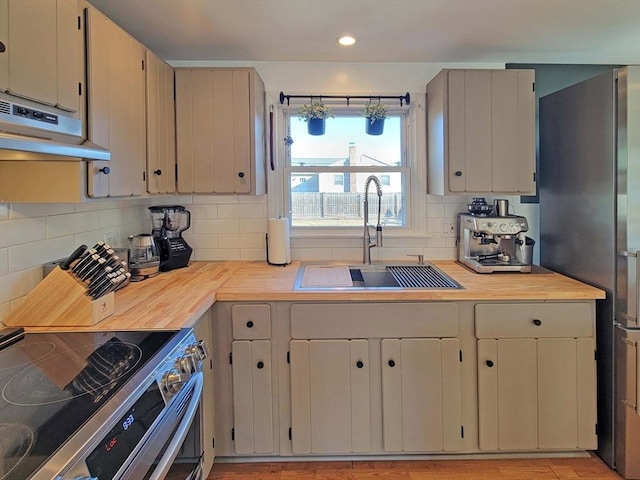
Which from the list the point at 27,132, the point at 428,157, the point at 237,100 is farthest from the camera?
the point at 428,157

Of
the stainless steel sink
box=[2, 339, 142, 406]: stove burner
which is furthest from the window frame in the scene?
box=[2, 339, 142, 406]: stove burner

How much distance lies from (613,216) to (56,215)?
2.53 meters

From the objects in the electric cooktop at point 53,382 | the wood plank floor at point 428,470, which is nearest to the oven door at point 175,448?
the electric cooktop at point 53,382

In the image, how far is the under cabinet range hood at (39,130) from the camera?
1.03 meters

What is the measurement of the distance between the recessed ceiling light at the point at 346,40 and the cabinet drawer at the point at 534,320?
162cm

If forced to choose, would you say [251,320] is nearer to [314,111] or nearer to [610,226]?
[314,111]

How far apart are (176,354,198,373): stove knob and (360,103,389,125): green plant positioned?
1928 mm

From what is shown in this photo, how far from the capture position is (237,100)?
2395mm

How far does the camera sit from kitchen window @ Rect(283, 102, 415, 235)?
283cm

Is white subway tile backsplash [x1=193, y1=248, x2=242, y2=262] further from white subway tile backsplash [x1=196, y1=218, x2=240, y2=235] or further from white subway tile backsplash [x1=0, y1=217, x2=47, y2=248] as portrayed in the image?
white subway tile backsplash [x1=0, y1=217, x2=47, y2=248]

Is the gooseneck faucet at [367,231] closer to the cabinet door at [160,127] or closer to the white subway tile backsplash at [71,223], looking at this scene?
the cabinet door at [160,127]

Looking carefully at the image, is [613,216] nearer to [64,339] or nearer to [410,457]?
[410,457]

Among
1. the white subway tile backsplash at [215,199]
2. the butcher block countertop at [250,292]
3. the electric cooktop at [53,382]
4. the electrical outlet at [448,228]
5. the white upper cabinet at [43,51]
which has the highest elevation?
the white upper cabinet at [43,51]

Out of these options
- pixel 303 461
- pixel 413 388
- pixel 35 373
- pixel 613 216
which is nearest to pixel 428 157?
pixel 613 216
